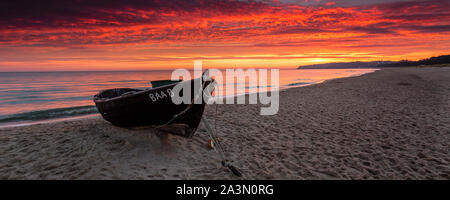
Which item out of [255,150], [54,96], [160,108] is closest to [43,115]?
[160,108]

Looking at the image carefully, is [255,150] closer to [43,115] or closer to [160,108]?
[160,108]

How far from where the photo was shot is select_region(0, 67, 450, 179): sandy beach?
16.1 feet

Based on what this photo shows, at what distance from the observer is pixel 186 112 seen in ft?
19.9

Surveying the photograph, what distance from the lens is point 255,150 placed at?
6344mm

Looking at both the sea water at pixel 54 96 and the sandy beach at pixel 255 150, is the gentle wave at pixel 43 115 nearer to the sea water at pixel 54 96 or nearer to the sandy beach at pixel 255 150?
the sea water at pixel 54 96

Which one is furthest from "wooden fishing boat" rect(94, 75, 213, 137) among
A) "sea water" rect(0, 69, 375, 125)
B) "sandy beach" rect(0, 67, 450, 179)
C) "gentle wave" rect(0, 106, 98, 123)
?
"sea water" rect(0, 69, 375, 125)

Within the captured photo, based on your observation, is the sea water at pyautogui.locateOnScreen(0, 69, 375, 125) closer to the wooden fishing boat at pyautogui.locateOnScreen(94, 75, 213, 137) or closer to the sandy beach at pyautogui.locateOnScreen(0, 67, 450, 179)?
the sandy beach at pyautogui.locateOnScreen(0, 67, 450, 179)

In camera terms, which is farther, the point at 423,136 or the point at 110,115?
the point at 110,115

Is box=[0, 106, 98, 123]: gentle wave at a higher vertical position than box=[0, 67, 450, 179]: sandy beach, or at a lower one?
lower

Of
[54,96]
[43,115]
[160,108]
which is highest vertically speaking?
[160,108]
